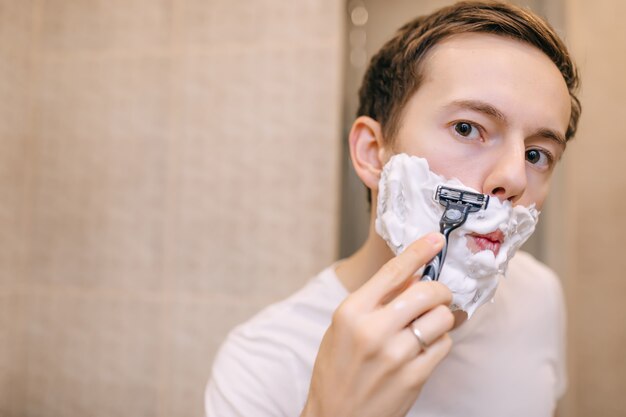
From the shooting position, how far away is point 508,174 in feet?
1.76

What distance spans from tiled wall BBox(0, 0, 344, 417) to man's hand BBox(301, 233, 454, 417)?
466mm

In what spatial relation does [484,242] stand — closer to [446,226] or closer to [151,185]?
[446,226]

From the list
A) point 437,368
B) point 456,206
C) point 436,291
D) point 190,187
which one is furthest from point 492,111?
point 190,187

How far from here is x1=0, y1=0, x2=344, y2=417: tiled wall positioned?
3.17ft

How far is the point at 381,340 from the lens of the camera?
0.46 m

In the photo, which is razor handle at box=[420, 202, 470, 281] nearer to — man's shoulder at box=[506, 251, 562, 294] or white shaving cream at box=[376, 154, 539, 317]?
white shaving cream at box=[376, 154, 539, 317]

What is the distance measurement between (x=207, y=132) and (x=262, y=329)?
444 millimetres

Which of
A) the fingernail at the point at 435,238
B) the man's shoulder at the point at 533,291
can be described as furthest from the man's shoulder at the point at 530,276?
the fingernail at the point at 435,238

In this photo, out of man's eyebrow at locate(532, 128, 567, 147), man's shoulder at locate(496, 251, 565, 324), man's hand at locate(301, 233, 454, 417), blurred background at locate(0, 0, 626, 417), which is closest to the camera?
man's hand at locate(301, 233, 454, 417)

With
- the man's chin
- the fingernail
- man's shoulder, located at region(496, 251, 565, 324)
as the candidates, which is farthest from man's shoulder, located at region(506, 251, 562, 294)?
the fingernail

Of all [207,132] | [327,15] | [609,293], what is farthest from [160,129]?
[609,293]

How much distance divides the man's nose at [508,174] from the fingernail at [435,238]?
0.09 meters

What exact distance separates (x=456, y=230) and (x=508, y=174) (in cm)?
8

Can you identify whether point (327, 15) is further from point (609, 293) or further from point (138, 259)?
point (609, 293)
